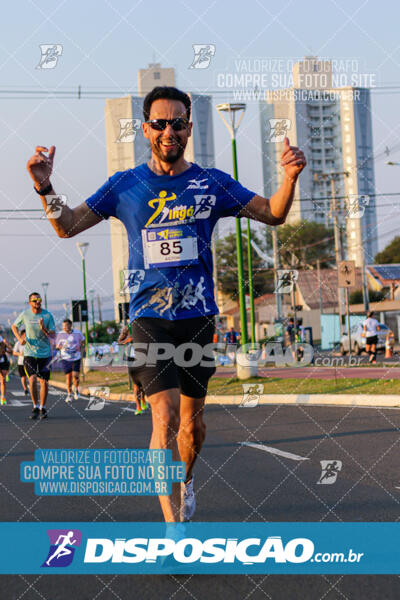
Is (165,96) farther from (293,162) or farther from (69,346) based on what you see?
(69,346)

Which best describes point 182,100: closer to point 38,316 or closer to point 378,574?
point 378,574

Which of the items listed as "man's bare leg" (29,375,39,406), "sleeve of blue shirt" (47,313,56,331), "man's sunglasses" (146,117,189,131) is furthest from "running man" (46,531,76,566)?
"man's bare leg" (29,375,39,406)

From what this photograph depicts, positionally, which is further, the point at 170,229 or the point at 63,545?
the point at 63,545

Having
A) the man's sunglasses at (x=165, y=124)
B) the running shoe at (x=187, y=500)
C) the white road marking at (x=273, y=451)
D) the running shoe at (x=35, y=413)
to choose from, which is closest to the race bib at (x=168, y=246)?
the man's sunglasses at (x=165, y=124)

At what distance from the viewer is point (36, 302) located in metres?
12.6

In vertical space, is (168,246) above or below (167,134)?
below

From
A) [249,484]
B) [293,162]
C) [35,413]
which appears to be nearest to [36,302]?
[35,413]

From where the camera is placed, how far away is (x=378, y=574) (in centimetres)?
375

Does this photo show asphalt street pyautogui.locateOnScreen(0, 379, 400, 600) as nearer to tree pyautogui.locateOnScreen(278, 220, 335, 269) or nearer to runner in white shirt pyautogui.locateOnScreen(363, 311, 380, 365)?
runner in white shirt pyautogui.locateOnScreen(363, 311, 380, 365)

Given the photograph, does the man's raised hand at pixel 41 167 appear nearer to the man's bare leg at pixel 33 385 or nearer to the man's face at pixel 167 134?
the man's face at pixel 167 134

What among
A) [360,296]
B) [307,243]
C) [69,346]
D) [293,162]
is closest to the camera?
[293,162]

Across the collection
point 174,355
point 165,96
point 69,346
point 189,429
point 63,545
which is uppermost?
point 165,96

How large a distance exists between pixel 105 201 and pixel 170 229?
402mm

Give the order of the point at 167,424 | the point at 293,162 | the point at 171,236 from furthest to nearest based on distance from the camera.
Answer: the point at 171,236 < the point at 167,424 < the point at 293,162
